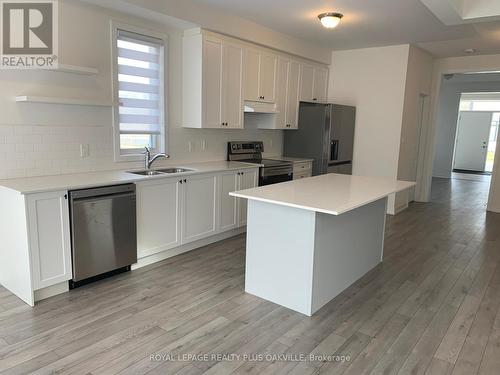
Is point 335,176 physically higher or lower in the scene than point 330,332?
higher

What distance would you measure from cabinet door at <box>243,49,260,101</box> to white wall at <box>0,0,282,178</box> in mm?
1191

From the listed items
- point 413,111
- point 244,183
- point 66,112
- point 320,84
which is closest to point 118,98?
point 66,112

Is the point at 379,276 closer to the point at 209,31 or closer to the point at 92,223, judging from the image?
the point at 92,223

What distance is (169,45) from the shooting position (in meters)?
4.21

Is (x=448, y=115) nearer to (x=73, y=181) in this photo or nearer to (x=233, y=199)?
(x=233, y=199)

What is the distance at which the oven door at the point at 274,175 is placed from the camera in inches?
192

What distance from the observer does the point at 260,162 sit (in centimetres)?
521

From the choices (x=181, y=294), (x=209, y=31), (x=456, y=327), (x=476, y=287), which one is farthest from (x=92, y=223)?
(x=476, y=287)

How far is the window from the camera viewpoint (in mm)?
3805

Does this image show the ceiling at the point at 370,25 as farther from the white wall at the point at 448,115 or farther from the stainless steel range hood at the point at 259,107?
the white wall at the point at 448,115

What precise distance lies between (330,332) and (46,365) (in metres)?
1.77

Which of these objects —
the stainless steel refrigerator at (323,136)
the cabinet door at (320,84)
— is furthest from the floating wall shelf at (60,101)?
the cabinet door at (320,84)

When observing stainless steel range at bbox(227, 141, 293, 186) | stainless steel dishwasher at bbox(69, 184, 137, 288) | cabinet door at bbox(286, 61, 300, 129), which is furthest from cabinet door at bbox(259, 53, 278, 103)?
stainless steel dishwasher at bbox(69, 184, 137, 288)

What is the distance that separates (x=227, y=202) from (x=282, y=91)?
2.00 meters
